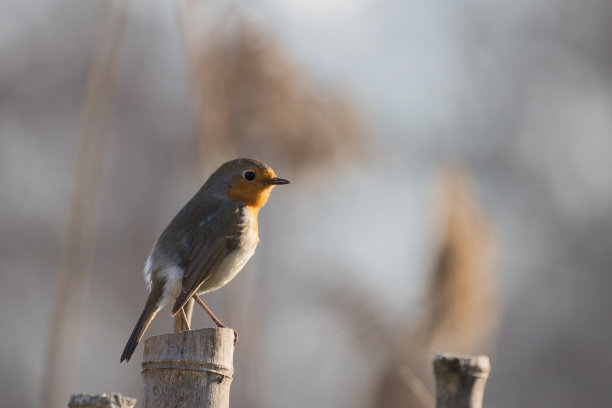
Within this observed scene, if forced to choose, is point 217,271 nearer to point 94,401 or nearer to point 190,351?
point 190,351

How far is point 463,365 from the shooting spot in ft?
10.1

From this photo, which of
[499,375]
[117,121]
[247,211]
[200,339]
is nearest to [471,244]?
[247,211]

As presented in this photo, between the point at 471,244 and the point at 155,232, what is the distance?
5725 mm

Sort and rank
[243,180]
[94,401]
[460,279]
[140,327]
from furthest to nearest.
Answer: [460,279] → [243,180] → [140,327] → [94,401]

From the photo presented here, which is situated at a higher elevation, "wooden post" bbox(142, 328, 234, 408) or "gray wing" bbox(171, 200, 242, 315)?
"gray wing" bbox(171, 200, 242, 315)

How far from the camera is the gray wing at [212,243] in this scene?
3.70 metres

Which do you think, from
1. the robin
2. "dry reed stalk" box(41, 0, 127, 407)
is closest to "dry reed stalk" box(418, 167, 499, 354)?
the robin

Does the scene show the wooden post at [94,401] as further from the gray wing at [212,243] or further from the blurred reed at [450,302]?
the blurred reed at [450,302]

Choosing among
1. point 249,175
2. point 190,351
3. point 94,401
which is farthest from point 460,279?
point 94,401

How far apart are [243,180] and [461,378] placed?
150 cm

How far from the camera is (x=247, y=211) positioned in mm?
4113

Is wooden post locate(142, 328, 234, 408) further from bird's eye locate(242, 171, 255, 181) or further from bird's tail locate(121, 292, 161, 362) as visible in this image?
bird's eye locate(242, 171, 255, 181)

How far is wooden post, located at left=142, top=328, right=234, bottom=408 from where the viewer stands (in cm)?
269

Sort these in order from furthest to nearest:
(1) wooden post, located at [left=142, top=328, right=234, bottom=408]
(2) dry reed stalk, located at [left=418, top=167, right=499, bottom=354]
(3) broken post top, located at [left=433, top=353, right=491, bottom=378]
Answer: (2) dry reed stalk, located at [left=418, top=167, right=499, bottom=354] < (3) broken post top, located at [left=433, top=353, right=491, bottom=378] < (1) wooden post, located at [left=142, top=328, right=234, bottom=408]
